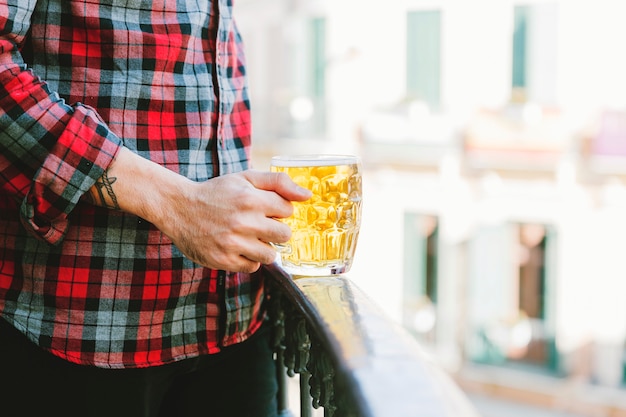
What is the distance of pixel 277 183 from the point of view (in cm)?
76

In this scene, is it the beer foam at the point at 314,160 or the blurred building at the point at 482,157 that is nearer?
the beer foam at the point at 314,160

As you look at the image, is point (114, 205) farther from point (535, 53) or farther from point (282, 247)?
point (535, 53)

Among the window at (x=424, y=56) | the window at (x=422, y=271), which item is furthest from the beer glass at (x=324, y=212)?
the window at (x=422, y=271)

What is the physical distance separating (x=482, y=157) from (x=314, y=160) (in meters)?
8.14

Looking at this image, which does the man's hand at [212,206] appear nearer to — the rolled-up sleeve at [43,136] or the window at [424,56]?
the rolled-up sleeve at [43,136]

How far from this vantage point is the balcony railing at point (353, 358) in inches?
21.2

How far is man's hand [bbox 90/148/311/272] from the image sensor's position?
0.75 meters

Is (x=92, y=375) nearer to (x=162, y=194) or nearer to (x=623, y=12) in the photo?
(x=162, y=194)

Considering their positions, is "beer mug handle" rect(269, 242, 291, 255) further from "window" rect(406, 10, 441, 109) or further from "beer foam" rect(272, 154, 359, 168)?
"window" rect(406, 10, 441, 109)

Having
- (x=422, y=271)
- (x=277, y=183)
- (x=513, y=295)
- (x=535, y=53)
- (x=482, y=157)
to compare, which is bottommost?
(x=513, y=295)

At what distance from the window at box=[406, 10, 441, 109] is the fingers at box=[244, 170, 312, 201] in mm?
8242

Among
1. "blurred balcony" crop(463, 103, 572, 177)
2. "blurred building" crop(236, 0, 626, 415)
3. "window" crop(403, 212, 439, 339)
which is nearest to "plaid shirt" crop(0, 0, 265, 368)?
"blurred building" crop(236, 0, 626, 415)

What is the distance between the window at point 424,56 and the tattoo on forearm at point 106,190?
8.24 meters

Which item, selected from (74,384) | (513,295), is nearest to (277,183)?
Result: (74,384)
